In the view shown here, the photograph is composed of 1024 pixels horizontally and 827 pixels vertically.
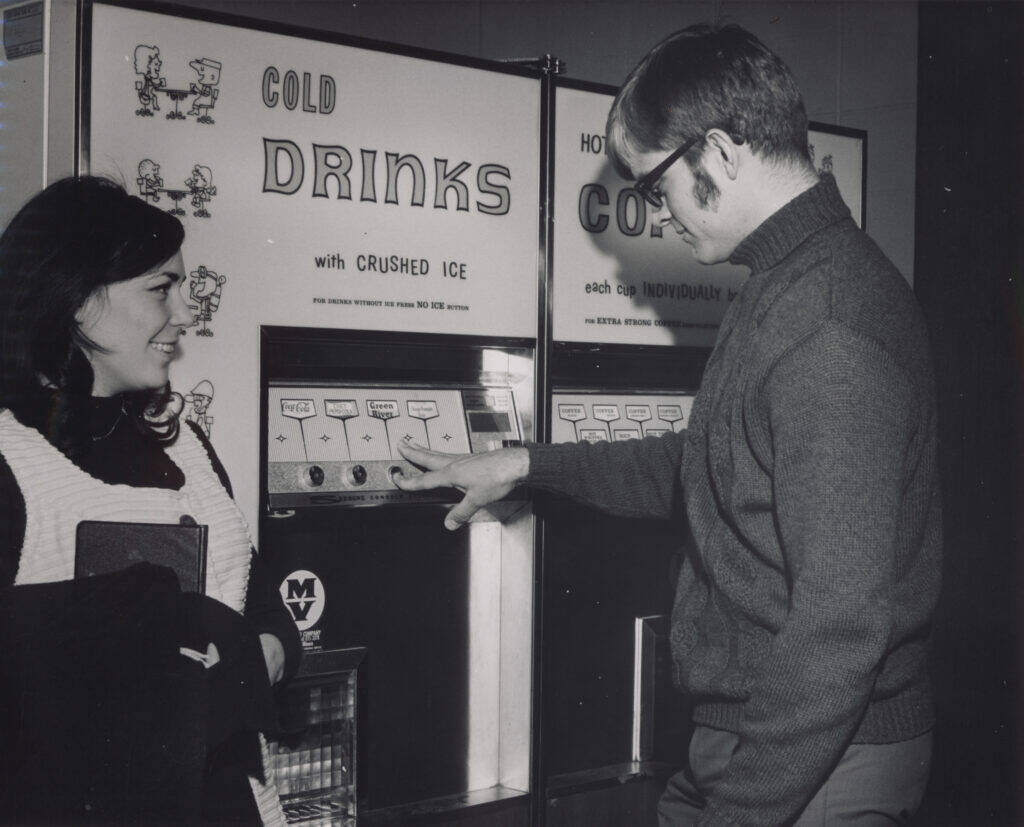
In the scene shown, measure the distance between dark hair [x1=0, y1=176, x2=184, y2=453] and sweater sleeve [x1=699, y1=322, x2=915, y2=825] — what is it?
1.09m

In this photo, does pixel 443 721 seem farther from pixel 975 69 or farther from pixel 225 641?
pixel 975 69

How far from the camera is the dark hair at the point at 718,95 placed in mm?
1551

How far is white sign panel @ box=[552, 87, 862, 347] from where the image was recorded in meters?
2.55

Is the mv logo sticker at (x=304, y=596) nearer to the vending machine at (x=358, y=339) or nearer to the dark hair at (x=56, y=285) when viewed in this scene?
the vending machine at (x=358, y=339)

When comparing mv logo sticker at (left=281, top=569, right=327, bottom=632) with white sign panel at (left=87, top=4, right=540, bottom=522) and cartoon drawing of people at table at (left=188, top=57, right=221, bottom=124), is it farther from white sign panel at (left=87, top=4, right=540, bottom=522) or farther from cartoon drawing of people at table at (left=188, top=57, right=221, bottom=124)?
cartoon drawing of people at table at (left=188, top=57, right=221, bottom=124)

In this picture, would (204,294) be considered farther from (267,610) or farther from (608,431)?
(608,431)

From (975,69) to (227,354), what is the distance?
2172 mm

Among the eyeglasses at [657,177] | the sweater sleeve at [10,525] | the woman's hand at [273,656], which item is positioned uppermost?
the eyeglasses at [657,177]

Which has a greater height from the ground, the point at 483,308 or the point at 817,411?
the point at 483,308

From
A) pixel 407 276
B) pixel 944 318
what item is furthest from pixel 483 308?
pixel 944 318

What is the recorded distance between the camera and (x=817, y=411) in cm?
131

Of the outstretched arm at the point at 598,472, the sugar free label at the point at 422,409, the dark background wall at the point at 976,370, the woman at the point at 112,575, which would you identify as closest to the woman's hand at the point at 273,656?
the woman at the point at 112,575

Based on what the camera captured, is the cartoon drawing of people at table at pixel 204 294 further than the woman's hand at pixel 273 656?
Yes

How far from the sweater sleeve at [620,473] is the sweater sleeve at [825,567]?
0.77 meters
